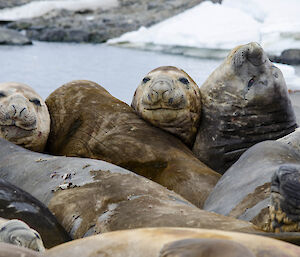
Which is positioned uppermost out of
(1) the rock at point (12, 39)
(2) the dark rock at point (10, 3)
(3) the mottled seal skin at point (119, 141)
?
(3) the mottled seal skin at point (119, 141)

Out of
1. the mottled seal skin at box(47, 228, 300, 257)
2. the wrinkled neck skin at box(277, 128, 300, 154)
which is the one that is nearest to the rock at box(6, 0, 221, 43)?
the wrinkled neck skin at box(277, 128, 300, 154)

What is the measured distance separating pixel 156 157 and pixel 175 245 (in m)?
2.79

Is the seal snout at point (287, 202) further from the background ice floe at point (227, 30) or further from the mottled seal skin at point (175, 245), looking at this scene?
the background ice floe at point (227, 30)

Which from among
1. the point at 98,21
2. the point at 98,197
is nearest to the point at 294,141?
the point at 98,197

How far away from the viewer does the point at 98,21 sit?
91.7 feet

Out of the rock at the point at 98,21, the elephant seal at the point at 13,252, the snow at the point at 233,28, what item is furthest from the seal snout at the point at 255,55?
the rock at the point at 98,21

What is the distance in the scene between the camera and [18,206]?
3029 millimetres

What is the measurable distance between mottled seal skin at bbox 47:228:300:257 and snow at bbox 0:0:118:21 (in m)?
31.6

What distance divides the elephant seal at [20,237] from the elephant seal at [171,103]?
2.44 metres

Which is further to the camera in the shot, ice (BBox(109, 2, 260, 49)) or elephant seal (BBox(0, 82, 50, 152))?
ice (BBox(109, 2, 260, 49))

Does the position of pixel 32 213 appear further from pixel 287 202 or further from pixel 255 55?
pixel 255 55

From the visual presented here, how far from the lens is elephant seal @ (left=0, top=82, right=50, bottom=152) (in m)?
4.32

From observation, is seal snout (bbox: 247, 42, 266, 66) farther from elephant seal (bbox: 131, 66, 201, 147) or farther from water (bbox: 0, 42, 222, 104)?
water (bbox: 0, 42, 222, 104)

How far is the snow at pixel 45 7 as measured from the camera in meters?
32.9
